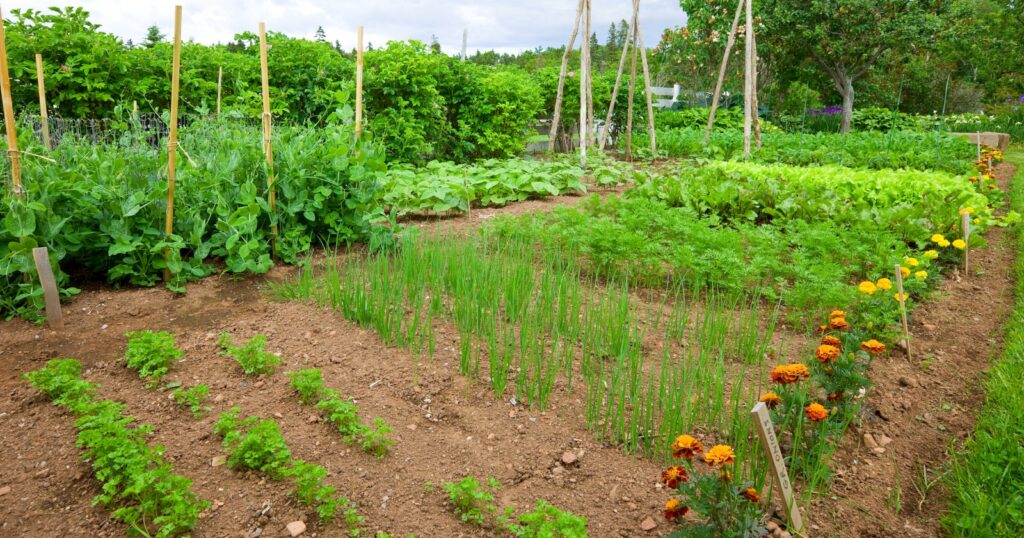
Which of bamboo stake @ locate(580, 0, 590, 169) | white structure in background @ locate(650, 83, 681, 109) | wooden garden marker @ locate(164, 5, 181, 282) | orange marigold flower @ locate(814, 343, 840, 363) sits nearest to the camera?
orange marigold flower @ locate(814, 343, 840, 363)

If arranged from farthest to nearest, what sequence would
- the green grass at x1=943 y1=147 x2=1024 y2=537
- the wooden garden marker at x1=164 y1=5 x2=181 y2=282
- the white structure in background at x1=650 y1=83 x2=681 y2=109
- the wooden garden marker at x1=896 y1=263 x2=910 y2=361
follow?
1. the white structure in background at x1=650 y1=83 x2=681 y2=109
2. the wooden garden marker at x1=164 y1=5 x2=181 y2=282
3. the wooden garden marker at x1=896 y1=263 x2=910 y2=361
4. the green grass at x1=943 y1=147 x2=1024 y2=537

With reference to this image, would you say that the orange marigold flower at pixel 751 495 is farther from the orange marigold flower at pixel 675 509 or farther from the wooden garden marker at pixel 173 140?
the wooden garden marker at pixel 173 140

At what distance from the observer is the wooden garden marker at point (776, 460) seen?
A: 6.01 feet

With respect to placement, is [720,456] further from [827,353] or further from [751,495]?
[827,353]

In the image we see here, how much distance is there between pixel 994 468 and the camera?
239 centimetres

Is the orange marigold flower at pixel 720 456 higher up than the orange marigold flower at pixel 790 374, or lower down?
lower down

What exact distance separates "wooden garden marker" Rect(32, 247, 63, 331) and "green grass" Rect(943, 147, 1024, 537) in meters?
4.25

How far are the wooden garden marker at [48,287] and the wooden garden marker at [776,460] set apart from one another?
141 inches

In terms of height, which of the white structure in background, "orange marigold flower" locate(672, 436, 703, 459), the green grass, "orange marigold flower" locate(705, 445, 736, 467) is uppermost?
the white structure in background

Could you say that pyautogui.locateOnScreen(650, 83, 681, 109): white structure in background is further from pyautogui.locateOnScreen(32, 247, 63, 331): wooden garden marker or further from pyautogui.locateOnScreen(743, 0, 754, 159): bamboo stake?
pyautogui.locateOnScreen(32, 247, 63, 331): wooden garden marker

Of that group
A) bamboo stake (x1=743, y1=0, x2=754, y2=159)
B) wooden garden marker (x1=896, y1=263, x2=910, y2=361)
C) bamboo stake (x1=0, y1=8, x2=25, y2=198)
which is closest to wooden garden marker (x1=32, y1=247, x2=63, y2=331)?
bamboo stake (x1=0, y1=8, x2=25, y2=198)

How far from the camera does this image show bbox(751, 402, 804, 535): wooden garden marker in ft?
6.01

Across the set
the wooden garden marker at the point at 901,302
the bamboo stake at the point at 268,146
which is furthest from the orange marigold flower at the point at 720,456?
the bamboo stake at the point at 268,146

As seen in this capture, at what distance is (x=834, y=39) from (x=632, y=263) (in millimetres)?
18253
